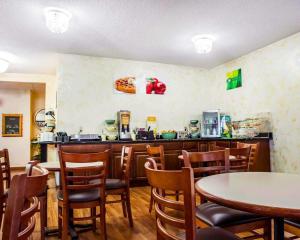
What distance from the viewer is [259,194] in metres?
1.14

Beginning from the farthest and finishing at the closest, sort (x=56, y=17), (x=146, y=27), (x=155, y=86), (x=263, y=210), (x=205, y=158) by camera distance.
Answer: (x=155, y=86)
(x=146, y=27)
(x=56, y=17)
(x=205, y=158)
(x=263, y=210)

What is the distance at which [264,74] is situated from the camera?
16.1 ft

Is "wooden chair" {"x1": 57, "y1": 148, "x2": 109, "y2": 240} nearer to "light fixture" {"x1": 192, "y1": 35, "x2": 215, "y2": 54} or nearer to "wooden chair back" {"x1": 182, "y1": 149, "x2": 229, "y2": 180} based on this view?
"wooden chair back" {"x1": 182, "y1": 149, "x2": 229, "y2": 180}

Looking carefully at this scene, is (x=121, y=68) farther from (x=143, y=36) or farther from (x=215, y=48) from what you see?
(x=215, y=48)

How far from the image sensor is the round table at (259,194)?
3.12 feet

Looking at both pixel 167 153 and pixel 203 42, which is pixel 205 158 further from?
pixel 167 153

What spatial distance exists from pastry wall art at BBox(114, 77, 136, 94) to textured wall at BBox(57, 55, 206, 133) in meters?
0.09

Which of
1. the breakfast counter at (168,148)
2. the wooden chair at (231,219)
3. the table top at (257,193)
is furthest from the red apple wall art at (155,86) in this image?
the table top at (257,193)

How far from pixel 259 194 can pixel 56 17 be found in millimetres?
3318

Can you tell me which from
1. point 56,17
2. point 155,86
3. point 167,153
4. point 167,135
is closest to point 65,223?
point 56,17

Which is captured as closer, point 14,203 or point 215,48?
point 14,203

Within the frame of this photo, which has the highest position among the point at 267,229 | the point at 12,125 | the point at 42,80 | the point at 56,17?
the point at 56,17

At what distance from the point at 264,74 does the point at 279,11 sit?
160cm

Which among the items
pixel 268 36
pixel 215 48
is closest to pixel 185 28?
pixel 215 48
